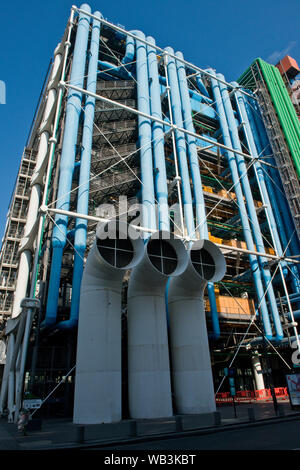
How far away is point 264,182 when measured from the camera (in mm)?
32438

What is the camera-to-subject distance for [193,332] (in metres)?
16.7

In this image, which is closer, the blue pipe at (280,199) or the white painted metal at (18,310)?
the white painted metal at (18,310)

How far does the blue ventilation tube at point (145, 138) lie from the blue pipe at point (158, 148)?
1.83 ft

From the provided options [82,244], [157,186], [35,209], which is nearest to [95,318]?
[82,244]

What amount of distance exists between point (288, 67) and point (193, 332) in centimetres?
3936

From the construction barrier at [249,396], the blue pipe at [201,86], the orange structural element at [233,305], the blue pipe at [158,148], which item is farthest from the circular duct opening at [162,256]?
the blue pipe at [201,86]

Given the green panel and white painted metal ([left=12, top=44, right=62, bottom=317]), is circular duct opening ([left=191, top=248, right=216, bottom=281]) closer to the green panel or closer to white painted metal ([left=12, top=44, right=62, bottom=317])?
white painted metal ([left=12, top=44, right=62, bottom=317])

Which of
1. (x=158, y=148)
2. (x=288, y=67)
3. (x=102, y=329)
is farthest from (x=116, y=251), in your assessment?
(x=288, y=67)

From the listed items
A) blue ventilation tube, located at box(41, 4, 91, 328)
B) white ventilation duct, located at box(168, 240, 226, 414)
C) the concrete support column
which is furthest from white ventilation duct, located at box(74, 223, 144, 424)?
the concrete support column

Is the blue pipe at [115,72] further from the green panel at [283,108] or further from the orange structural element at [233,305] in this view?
the orange structural element at [233,305]

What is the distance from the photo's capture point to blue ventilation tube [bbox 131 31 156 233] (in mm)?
22536

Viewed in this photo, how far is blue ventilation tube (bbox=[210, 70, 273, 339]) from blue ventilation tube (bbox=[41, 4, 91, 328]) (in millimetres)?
12992

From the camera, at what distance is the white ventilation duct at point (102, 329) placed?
532 inches
